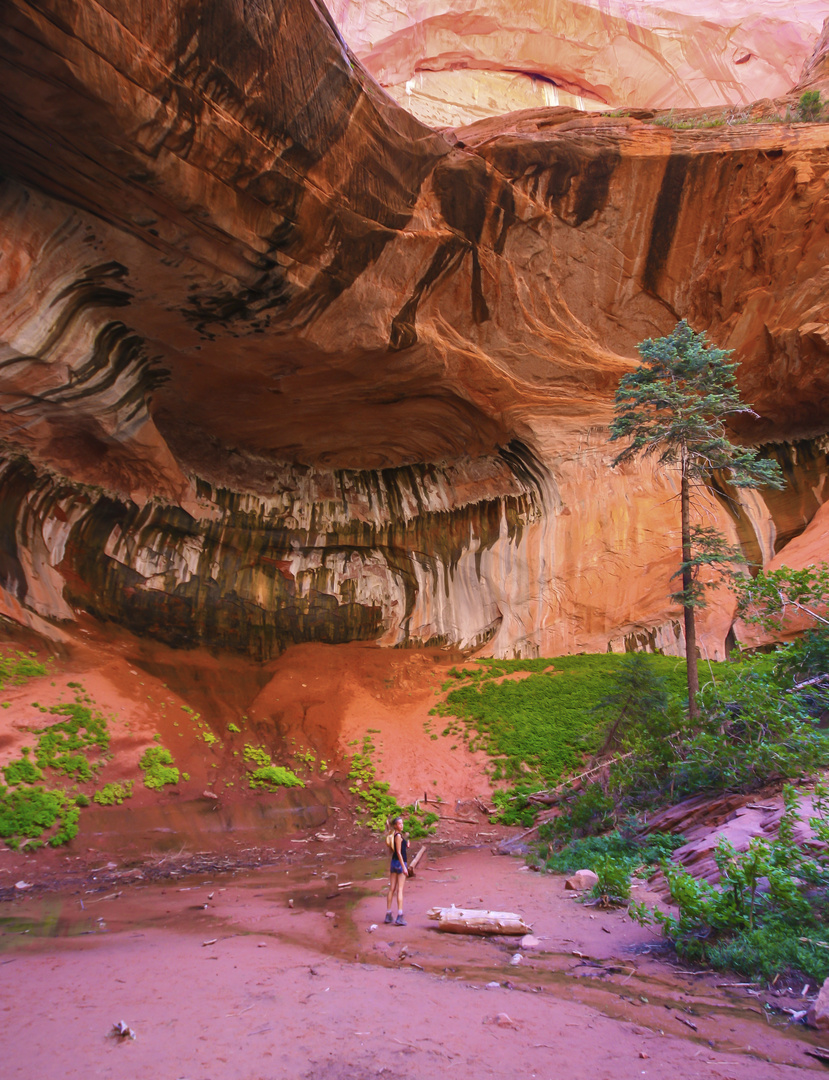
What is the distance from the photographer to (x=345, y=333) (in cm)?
1523

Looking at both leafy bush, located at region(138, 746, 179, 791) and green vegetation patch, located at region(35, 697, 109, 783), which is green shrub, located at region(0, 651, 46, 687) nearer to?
green vegetation patch, located at region(35, 697, 109, 783)

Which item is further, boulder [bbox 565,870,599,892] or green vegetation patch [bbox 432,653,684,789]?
green vegetation patch [bbox 432,653,684,789]

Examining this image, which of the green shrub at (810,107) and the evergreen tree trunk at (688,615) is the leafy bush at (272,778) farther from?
the green shrub at (810,107)

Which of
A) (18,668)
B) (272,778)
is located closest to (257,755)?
(272,778)

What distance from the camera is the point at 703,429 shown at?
10695 millimetres

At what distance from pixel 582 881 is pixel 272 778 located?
8.38 m

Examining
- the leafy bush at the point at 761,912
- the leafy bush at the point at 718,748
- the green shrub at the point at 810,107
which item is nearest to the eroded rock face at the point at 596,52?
the green shrub at the point at 810,107

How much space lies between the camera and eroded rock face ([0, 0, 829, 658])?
10477 millimetres

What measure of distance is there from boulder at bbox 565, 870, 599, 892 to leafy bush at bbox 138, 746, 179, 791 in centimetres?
844

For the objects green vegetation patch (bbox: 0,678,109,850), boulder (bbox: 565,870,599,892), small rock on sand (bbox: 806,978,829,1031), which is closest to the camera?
small rock on sand (bbox: 806,978,829,1031)

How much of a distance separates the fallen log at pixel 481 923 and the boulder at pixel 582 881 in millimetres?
1317

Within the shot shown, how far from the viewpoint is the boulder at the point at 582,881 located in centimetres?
683

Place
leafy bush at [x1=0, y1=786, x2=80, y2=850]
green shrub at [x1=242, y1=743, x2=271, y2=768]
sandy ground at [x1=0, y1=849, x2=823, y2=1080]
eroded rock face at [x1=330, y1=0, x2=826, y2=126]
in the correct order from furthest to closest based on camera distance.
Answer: eroded rock face at [x1=330, y1=0, x2=826, y2=126] < green shrub at [x1=242, y1=743, x2=271, y2=768] < leafy bush at [x1=0, y1=786, x2=80, y2=850] < sandy ground at [x1=0, y1=849, x2=823, y2=1080]

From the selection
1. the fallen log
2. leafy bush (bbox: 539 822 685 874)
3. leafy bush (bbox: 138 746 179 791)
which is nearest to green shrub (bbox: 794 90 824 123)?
leafy bush (bbox: 539 822 685 874)
